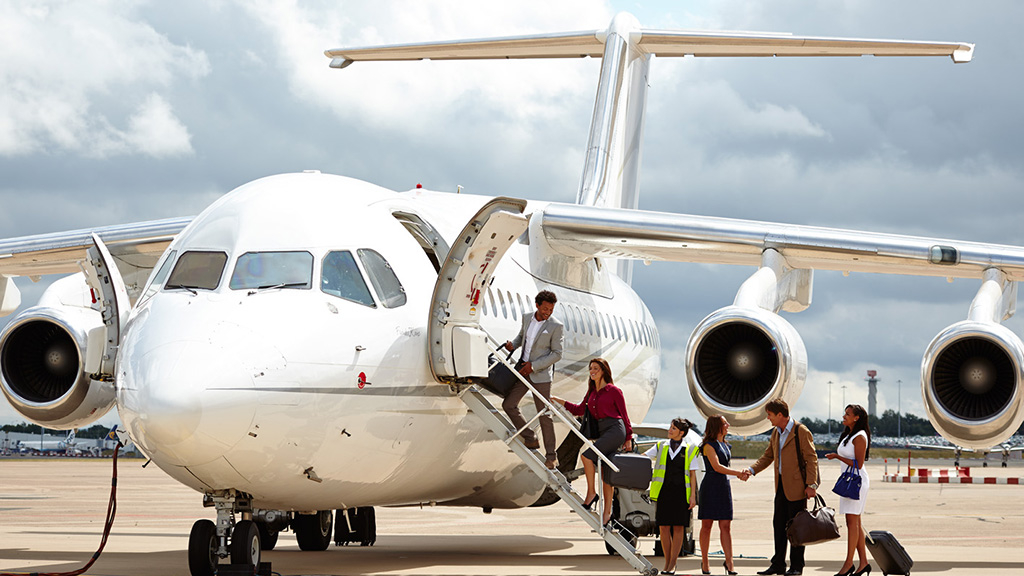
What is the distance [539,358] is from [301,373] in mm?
2630

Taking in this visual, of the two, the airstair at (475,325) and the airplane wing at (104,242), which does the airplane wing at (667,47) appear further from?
the airstair at (475,325)

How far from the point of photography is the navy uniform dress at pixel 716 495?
33.8ft

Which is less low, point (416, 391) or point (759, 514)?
point (416, 391)

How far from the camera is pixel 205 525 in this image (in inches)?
337

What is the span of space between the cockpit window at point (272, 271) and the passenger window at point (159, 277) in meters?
0.64

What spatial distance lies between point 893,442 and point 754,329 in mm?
129860

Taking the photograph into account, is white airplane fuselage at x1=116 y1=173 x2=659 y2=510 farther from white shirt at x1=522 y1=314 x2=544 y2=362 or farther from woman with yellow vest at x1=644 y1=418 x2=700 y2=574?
woman with yellow vest at x1=644 y1=418 x2=700 y2=574

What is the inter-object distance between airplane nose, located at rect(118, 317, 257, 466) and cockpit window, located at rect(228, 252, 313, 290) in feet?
2.62

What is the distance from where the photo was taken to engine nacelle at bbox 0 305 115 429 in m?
11.9

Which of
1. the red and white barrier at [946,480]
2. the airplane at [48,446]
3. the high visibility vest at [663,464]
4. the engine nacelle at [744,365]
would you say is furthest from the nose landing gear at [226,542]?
the airplane at [48,446]

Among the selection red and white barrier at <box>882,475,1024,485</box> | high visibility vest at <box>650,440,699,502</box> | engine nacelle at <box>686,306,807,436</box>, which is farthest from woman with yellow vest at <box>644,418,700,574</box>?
red and white barrier at <box>882,475,1024,485</box>

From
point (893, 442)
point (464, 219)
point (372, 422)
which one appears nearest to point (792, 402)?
point (464, 219)

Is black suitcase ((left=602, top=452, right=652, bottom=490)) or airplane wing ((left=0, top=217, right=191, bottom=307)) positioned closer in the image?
black suitcase ((left=602, top=452, right=652, bottom=490))

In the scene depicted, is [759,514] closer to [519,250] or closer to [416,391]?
[519,250]
